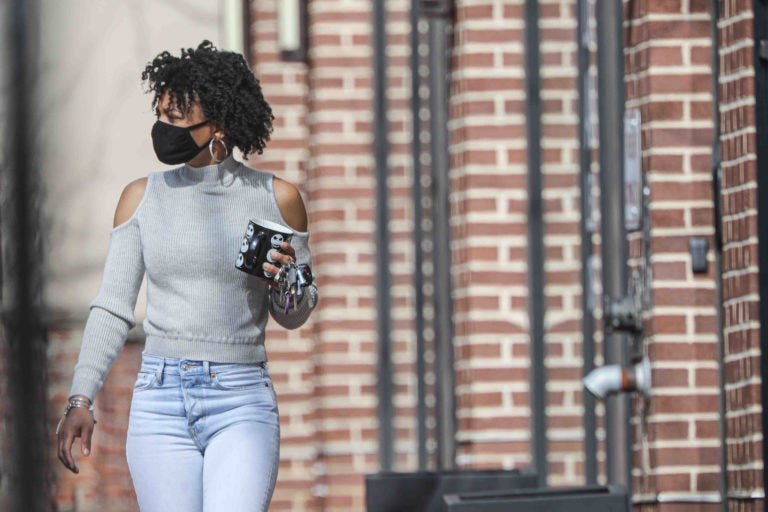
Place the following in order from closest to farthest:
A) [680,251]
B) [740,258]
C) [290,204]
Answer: [290,204] → [740,258] → [680,251]

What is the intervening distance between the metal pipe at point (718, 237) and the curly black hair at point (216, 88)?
82.0 inches

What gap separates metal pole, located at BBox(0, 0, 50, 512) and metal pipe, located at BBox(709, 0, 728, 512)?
389cm

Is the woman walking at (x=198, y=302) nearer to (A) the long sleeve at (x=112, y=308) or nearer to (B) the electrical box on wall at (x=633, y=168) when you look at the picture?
(A) the long sleeve at (x=112, y=308)

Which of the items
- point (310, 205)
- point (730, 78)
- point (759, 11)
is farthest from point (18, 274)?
point (310, 205)

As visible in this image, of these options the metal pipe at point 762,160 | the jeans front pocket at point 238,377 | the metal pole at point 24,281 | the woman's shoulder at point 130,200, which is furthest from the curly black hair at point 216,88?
the metal pole at point 24,281

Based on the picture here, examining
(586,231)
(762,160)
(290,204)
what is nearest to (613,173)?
(586,231)

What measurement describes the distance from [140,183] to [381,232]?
167 inches

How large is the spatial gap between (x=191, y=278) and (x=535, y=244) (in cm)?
259

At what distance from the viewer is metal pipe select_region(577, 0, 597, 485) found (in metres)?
5.23

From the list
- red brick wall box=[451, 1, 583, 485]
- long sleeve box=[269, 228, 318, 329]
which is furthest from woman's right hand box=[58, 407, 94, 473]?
red brick wall box=[451, 1, 583, 485]

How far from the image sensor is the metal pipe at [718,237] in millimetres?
4777

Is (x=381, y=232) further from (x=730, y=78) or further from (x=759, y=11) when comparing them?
(x=759, y=11)

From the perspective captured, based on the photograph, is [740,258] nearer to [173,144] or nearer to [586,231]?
[586,231]

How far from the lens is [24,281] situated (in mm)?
999
